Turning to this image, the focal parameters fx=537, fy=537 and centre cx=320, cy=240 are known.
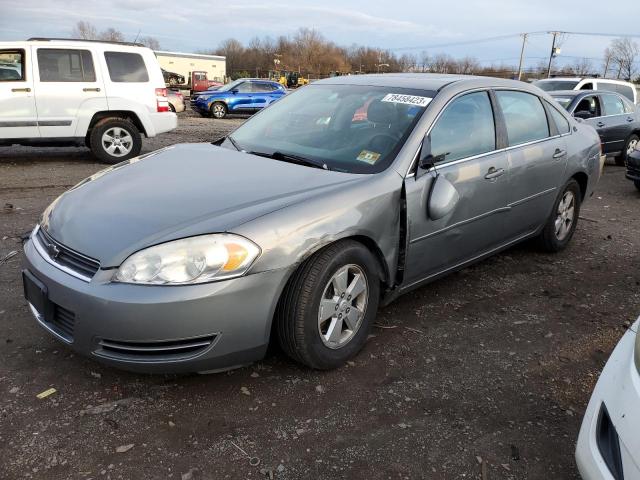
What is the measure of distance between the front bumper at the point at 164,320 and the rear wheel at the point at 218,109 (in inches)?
713

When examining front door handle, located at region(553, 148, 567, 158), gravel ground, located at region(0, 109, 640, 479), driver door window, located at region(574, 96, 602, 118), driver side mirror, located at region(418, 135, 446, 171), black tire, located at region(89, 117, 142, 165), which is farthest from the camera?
driver door window, located at region(574, 96, 602, 118)

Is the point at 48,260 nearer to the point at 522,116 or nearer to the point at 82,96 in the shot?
the point at 522,116

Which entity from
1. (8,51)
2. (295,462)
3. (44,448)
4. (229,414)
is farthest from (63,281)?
(8,51)

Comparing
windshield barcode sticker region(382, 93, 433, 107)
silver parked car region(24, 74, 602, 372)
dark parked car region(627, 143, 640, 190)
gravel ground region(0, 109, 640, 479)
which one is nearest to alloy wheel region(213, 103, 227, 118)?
dark parked car region(627, 143, 640, 190)

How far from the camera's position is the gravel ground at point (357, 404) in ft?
7.54

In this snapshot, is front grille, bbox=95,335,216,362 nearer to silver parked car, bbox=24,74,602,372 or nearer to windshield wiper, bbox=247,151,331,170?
silver parked car, bbox=24,74,602,372

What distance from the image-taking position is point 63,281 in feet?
8.20

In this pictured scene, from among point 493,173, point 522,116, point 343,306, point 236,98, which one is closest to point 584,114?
point 522,116

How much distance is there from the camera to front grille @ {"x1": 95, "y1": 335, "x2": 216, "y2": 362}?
2.44 m

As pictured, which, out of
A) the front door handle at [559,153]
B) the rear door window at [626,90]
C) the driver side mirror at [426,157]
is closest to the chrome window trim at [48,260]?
the driver side mirror at [426,157]

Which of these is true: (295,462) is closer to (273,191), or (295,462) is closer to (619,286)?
(273,191)

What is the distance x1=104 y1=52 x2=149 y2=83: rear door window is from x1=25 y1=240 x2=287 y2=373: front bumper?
Answer: 7.25 m

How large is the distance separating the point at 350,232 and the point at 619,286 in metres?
2.82

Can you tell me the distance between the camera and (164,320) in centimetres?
235
